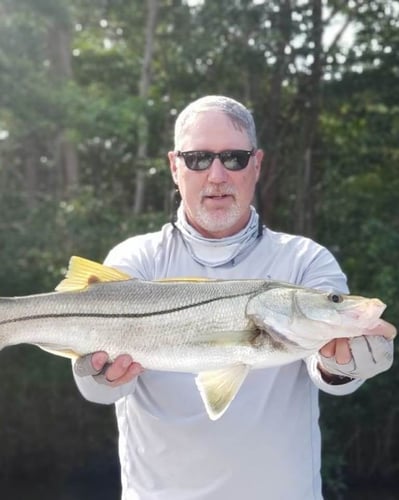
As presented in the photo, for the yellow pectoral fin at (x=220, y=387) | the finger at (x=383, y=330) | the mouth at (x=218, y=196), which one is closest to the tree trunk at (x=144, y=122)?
the mouth at (x=218, y=196)

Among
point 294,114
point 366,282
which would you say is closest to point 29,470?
point 366,282

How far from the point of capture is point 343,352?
265 centimetres

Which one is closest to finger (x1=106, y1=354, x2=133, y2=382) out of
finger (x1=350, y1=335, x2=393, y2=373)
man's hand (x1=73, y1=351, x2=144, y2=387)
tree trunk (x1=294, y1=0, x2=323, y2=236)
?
man's hand (x1=73, y1=351, x2=144, y2=387)

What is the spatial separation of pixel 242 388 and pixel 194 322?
0.27 meters

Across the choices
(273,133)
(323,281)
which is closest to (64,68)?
(273,133)

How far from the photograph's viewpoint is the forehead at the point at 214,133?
3014 mm

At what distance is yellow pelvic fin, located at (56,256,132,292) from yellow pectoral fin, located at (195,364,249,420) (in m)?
0.42

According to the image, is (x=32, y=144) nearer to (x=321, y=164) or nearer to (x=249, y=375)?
(x=321, y=164)

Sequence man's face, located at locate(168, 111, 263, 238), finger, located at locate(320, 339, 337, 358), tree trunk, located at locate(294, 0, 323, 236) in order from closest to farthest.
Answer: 1. finger, located at locate(320, 339, 337, 358)
2. man's face, located at locate(168, 111, 263, 238)
3. tree trunk, located at locate(294, 0, 323, 236)

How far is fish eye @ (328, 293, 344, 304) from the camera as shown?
266 centimetres

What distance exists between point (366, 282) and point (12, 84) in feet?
17.6

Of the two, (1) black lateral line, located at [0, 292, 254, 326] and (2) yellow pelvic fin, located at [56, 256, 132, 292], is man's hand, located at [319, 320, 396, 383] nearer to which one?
(1) black lateral line, located at [0, 292, 254, 326]

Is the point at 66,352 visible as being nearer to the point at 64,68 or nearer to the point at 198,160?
the point at 198,160

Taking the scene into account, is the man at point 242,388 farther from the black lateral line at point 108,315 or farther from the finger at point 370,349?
the black lateral line at point 108,315
